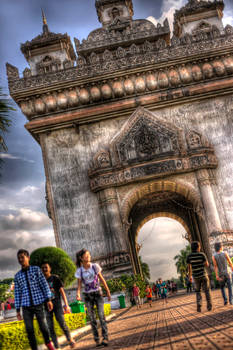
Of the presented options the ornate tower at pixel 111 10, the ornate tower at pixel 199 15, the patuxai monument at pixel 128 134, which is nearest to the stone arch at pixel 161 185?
the patuxai monument at pixel 128 134

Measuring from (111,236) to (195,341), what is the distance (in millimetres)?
13468

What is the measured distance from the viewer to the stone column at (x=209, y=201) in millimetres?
18203

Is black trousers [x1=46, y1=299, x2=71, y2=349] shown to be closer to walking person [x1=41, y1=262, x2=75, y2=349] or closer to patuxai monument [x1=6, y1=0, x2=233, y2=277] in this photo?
walking person [x1=41, y1=262, x2=75, y2=349]

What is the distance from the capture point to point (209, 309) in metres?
8.53

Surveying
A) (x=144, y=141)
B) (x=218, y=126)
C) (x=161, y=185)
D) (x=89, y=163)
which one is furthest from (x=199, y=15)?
(x=89, y=163)

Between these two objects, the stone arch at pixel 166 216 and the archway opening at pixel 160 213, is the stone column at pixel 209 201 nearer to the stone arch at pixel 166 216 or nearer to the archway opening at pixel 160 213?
the archway opening at pixel 160 213

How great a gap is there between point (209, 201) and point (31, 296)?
13853 millimetres

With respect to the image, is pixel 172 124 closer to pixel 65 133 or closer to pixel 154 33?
pixel 65 133

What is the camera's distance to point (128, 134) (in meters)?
19.7

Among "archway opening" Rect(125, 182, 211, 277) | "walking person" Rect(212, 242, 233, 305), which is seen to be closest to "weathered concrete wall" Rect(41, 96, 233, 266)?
"archway opening" Rect(125, 182, 211, 277)

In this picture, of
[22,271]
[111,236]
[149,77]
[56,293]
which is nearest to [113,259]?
[111,236]

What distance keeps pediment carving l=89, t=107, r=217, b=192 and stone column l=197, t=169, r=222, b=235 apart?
0.47 metres

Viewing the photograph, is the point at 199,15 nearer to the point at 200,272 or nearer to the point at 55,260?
the point at 55,260

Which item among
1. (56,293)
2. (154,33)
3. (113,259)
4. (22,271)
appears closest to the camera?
(22,271)
